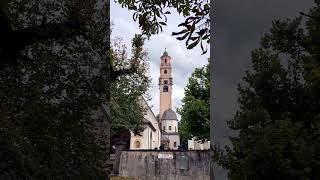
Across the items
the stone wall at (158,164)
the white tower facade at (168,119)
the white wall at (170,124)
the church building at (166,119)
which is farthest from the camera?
the white wall at (170,124)

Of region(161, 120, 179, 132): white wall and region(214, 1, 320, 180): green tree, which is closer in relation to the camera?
region(214, 1, 320, 180): green tree

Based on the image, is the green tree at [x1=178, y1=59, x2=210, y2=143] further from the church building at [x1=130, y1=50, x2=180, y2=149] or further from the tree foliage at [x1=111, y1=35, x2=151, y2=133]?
the church building at [x1=130, y1=50, x2=180, y2=149]

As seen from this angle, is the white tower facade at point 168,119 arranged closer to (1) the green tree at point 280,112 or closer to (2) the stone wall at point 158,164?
(2) the stone wall at point 158,164

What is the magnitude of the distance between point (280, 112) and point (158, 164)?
5.55 m

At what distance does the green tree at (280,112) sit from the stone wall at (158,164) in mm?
4249

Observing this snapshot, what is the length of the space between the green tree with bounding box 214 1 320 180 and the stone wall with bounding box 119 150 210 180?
4249 millimetres

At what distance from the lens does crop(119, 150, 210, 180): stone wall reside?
7.20 meters

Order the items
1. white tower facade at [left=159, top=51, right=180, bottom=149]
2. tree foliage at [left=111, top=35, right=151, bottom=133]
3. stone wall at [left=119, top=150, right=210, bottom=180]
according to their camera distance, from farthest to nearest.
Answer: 1. white tower facade at [left=159, top=51, right=180, bottom=149]
2. stone wall at [left=119, top=150, right=210, bottom=180]
3. tree foliage at [left=111, top=35, right=151, bottom=133]

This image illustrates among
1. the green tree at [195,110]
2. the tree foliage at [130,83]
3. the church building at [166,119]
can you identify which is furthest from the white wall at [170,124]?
the tree foliage at [130,83]

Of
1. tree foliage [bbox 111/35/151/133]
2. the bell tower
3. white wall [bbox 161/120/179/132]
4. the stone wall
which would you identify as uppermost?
the bell tower

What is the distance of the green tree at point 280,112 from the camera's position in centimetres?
220

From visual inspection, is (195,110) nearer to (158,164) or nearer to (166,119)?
(158,164)

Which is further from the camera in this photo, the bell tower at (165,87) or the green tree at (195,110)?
the bell tower at (165,87)

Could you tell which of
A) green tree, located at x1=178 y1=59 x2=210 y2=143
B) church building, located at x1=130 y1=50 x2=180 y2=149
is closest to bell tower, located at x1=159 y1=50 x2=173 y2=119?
church building, located at x1=130 y1=50 x2=180 y2=149
